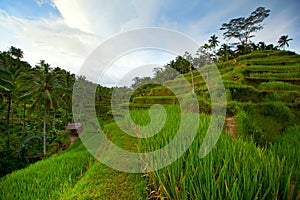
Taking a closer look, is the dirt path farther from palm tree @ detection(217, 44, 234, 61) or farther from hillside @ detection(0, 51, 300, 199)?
palm tree @ detection(217, 44, 234, 61)

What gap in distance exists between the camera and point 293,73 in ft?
32.4

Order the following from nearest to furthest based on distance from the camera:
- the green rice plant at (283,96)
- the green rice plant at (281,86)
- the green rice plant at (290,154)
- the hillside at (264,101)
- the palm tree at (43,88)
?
1. the green rice plant at (290,154)
2. the hillside at (264,101)
3. the green rice plant at (283,96)
4. the green rice plant at (281,86)
5. the palm tree at (43,88)

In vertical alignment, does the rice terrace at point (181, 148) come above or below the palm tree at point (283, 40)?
below

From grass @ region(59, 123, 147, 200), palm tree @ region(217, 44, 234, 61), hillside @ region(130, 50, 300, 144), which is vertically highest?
palm tree @ region(217, 44, 234, 61)

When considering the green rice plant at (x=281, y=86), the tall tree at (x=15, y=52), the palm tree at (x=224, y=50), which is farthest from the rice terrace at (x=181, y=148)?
the tall tree at (x=15, y=52)

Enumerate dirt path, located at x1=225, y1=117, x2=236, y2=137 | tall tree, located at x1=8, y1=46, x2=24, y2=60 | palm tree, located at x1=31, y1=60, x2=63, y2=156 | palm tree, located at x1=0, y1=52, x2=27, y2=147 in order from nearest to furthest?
dirt path, located at x1=225, y1=117, x2=236, y2=137
palm tree, located at x1=0, y1=52, x2=27, y2=147
palm tree, located at x1=31, y1=60, x2=63, y2=156
tall tree, located at x1=8, y1=46, x2=24, y2=60

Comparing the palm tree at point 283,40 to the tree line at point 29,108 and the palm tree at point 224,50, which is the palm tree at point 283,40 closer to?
the palm tree at point 224,50

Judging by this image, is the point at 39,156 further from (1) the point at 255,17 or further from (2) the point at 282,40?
(2) the point at 282,40

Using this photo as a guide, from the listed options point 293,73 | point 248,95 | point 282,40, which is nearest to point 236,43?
point 282,40

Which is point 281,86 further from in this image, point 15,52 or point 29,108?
point 15,52

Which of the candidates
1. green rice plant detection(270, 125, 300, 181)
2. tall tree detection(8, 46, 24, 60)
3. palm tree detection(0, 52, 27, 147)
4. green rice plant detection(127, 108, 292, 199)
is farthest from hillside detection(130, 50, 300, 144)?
tall tree detection(8, 46, 24, 60)

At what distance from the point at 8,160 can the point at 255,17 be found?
3731cm

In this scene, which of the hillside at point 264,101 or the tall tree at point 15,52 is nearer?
the hillside at point 264,101

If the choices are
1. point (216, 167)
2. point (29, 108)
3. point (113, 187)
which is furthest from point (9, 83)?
point (216, 167)
